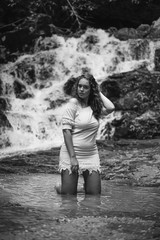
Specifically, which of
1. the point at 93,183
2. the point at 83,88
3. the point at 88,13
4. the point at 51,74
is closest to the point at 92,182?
the point at 93,183

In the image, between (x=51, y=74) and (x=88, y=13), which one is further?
(x=88, y=13)

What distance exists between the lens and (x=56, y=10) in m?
21.1

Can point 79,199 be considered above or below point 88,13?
below

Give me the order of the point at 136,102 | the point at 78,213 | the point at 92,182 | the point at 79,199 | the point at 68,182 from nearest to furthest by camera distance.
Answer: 1. the point at 78,213
2. the point at 79,199
3. the point at 68,182
4. the point at 92,182
5. the point at 136,102

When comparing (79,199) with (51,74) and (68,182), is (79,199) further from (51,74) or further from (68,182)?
(51,74)

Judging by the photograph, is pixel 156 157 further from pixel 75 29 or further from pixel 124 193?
pixel 75 29

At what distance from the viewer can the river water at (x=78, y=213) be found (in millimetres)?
3600

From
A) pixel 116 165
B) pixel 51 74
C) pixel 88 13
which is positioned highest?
pixel 88 13

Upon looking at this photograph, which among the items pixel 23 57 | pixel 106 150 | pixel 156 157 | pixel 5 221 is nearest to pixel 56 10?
pixel 23 57

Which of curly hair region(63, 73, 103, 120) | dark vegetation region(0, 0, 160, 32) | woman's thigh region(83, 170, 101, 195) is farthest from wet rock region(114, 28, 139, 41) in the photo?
woman's thigh region(83, 170, 101, 195)

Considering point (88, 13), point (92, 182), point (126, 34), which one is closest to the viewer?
point (92, 182)

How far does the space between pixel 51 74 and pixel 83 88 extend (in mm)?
12043

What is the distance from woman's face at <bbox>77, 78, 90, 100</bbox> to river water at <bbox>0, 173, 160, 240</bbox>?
132cm

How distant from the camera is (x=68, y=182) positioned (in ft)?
17.4
